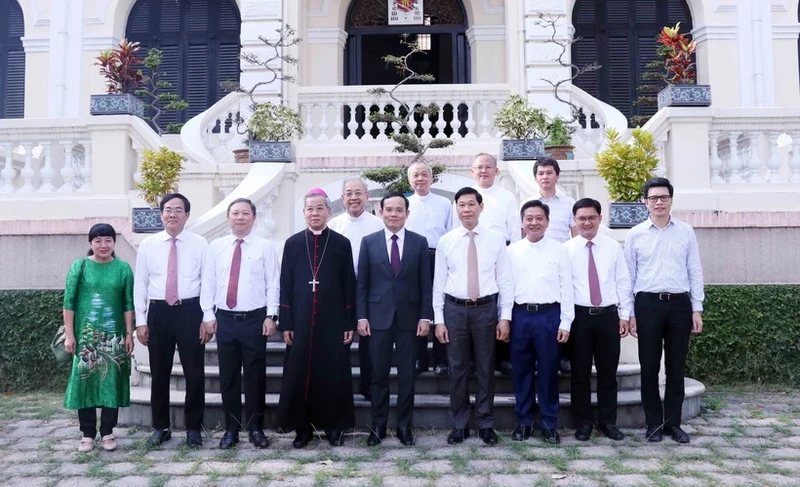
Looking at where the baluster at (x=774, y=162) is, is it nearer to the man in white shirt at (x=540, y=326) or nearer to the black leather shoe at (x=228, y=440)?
A: the man in white shirt at (x=540, y=326)

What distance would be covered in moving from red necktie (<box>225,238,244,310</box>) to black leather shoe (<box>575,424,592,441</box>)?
2649 millimetres

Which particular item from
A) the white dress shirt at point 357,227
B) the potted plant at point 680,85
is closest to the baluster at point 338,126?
the potted plant at point 680,85

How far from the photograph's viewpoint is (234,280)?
527cm

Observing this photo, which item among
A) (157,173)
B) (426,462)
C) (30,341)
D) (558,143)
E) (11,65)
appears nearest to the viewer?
(426,462)

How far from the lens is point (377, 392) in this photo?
17.2 ft

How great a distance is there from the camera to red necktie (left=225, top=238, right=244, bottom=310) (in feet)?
17.2

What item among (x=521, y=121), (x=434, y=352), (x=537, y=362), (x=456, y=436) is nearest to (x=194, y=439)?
(x=456, y=436)

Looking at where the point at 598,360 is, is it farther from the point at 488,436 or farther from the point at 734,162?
the point at 734,162

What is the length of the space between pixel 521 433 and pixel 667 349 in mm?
1244

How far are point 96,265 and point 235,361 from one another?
48.4 inches

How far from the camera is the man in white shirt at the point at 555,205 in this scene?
599 cm

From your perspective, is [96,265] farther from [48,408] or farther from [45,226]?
[45,226]

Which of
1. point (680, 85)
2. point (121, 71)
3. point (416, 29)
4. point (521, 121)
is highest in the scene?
point (416, 29)

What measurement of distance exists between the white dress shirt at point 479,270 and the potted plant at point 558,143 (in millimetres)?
4596
